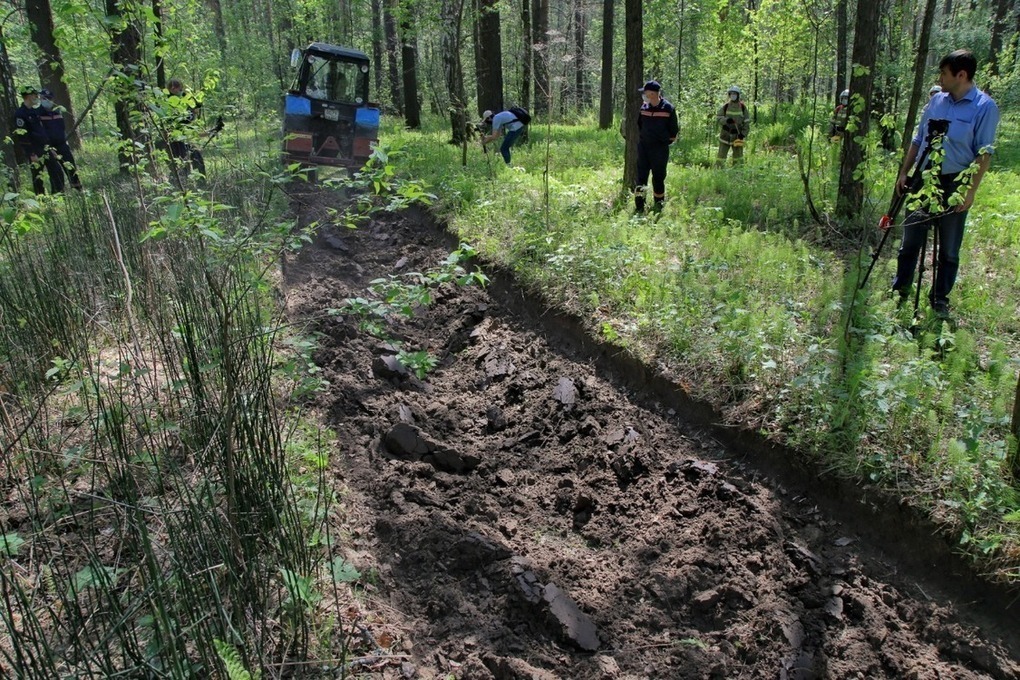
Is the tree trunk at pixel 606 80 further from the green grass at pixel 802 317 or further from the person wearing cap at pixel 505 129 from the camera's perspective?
the green grass at pixel 802 317

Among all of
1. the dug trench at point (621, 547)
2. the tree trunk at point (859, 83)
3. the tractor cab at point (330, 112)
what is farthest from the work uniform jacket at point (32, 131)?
the tree trunk at point (859, 83)

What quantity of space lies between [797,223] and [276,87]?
2421 centimetres

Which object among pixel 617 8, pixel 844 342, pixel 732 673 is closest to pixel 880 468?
pixel 844 342

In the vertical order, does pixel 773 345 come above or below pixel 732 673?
above

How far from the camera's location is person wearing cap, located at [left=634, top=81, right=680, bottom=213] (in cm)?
743

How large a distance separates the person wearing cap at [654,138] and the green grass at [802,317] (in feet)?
0.98

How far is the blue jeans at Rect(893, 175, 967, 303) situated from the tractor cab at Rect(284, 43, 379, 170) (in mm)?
8429

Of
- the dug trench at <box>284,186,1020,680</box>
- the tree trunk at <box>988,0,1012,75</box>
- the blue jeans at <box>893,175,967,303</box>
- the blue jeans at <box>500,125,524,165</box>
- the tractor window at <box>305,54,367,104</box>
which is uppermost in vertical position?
the tree trunk at <box>988,0,1012,75</box>

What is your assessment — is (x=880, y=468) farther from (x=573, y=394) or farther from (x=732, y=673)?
(x=573, y=394)

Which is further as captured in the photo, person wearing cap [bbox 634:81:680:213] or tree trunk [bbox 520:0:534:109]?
tree trunk [bbox 520:0:534:109]

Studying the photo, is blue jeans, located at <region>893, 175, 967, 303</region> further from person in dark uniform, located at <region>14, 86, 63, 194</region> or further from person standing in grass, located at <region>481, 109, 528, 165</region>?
person in dark uniform, located at <region>14, 86, 63, 194</region>

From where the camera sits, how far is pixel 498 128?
1120 cm

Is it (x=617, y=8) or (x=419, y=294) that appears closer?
(x=419, y=294)

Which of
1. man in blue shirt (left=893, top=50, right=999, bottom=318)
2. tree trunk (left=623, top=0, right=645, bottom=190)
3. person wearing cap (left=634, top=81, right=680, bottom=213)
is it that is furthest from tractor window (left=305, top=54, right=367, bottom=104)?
man in blue shirt (left=893, top=50, right=999, bottom=318)
